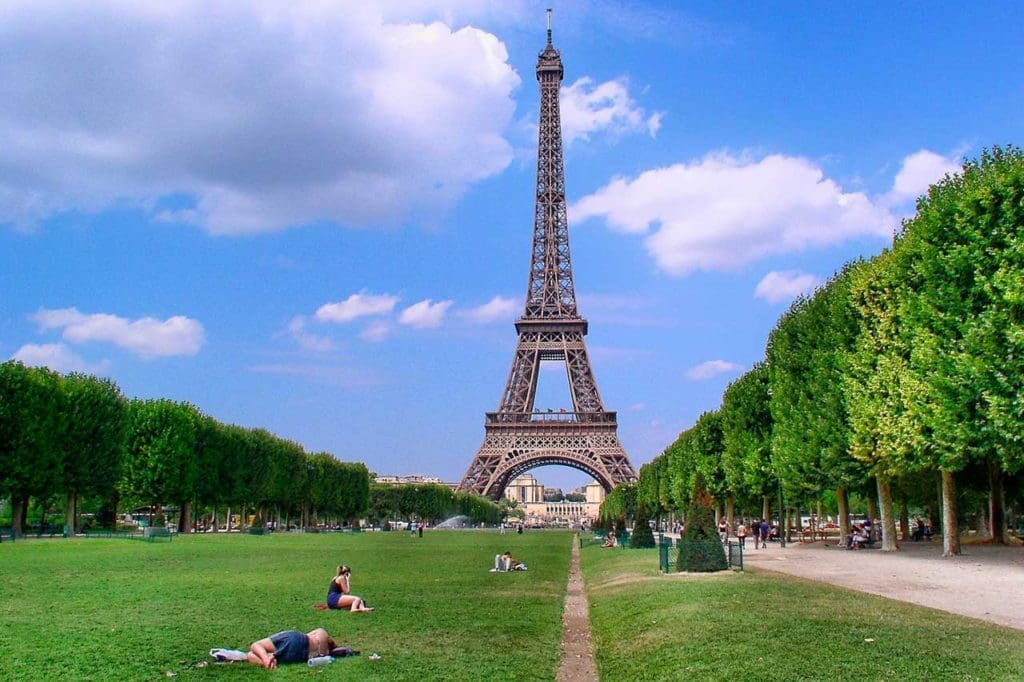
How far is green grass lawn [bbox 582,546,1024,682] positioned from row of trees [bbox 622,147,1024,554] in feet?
35.3

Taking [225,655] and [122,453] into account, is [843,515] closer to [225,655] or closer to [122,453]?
[225,655]

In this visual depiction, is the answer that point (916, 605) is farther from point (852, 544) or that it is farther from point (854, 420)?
point (852, 544)

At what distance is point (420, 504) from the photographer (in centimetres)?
14575

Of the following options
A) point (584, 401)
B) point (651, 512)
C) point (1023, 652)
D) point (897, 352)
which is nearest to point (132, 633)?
point (1023, 652)

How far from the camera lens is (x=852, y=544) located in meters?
48.8

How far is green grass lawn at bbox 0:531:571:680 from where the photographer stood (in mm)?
13711

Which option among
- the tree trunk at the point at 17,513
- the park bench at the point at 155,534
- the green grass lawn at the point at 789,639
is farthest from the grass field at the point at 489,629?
the park bench at the point at 155,534

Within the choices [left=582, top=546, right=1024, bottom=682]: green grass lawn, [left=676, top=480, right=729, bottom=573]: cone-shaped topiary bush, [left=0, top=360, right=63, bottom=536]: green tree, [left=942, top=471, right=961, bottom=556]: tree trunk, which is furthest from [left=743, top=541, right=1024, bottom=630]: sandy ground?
[left=0, top=360, right=63, bottom=536]: green tree

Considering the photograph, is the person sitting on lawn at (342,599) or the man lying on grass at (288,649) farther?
the person sitting on lawn at (342,599)

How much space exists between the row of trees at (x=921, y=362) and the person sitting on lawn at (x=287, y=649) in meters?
22.2

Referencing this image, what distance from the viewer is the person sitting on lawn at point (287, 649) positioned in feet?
45.4

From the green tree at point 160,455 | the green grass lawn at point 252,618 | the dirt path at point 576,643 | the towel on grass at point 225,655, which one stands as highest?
the green tree at point 160,455

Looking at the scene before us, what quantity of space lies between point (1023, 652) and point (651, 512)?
86729 millimetres

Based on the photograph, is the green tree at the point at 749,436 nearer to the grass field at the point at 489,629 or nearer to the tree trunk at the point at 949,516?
the tree trunk at the point at 949,516
